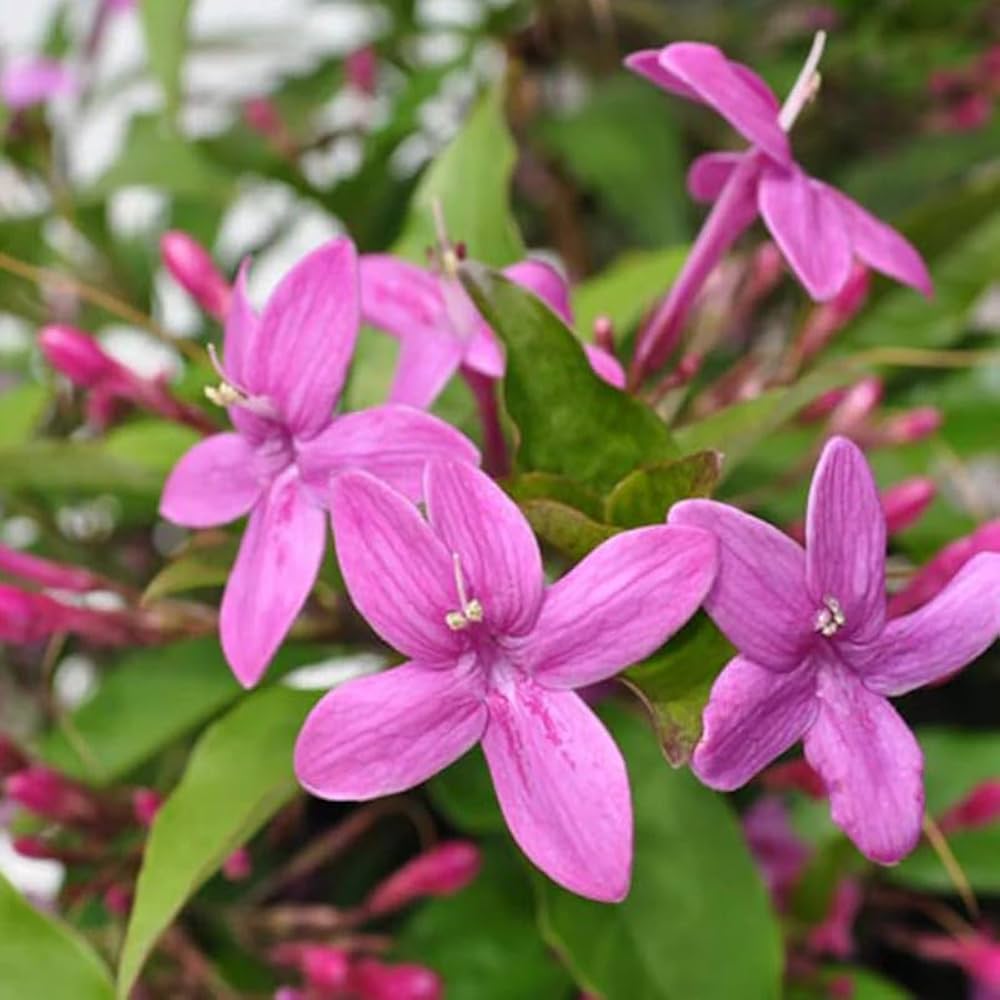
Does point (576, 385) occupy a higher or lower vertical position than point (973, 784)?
higher

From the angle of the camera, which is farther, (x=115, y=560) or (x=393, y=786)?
(x=115, y=560)

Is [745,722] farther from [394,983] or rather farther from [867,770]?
[394,983]

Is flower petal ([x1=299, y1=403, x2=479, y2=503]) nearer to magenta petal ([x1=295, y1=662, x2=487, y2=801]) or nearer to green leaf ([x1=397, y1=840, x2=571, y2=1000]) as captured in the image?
magenta petal ([x1=295, y1=662, x2=487, y2=801])

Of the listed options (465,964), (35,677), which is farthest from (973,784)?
(35,677)

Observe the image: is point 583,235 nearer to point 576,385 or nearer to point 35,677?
point 35,677

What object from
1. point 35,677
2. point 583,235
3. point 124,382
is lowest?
point 35,677

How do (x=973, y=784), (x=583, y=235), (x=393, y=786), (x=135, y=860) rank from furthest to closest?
(x=583, y=235) < (x=973, y=784) < (x=135, y=860) < (x=393, y=786)

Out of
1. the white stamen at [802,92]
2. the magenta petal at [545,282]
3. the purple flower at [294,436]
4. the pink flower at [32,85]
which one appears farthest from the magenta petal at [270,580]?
the pink flower at [32,85]

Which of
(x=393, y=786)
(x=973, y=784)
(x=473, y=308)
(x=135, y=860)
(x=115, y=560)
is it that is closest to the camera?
(x=393, y=786)
